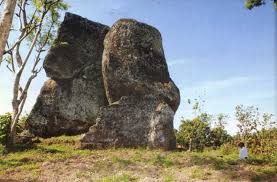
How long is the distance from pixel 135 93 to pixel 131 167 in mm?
7579

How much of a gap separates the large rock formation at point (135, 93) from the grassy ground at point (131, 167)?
131 cm

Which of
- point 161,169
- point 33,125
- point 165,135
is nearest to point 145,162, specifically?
point 161,169

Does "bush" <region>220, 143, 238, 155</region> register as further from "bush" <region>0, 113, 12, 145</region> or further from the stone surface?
"bush" <region>0, 113, 12, 145</region>

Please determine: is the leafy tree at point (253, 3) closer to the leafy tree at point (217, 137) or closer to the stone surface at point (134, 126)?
the stone surface at point (134, 126)

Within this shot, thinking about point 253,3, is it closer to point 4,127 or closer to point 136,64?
point 136,64

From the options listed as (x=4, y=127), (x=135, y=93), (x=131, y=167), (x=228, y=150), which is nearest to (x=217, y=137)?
(x=228, y=150)

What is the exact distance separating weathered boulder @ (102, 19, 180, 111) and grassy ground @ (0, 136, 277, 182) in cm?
423

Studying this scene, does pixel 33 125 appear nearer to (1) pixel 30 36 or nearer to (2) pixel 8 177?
(1) pixel 30 36

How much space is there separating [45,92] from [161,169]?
679 inches

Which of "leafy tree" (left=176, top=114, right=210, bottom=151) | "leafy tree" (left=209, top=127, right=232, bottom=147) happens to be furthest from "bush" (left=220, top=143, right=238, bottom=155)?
"leafy tree" (left=209, top=127, right=232, bottom=147)

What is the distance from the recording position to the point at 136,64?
1083 inches

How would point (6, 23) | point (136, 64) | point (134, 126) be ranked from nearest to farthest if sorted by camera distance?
point (6, 23), point (134, 126), point (136, 64)

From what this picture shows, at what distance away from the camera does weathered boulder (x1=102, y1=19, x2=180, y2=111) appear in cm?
2705

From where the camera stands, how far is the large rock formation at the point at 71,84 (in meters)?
34.2
